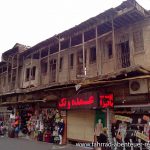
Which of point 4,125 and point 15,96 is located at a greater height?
point 15,96

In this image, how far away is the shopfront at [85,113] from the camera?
506 inches

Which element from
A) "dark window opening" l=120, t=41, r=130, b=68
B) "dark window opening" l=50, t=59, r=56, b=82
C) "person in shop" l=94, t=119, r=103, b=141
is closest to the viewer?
"person in shop" l=94, t=119, r=103, b=141

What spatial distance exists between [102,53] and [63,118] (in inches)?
199

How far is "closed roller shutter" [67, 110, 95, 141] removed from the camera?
1400 cm

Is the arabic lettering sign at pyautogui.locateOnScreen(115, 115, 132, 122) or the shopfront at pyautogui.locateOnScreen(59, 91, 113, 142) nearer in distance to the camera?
the arabic lettering sign at pyautogui.locateOnScreen(115, 115, 132, 122)

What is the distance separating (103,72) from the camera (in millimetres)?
15312

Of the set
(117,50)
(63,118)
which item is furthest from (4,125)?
(117,50)

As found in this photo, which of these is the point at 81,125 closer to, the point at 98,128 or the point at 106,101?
the point at 98,128

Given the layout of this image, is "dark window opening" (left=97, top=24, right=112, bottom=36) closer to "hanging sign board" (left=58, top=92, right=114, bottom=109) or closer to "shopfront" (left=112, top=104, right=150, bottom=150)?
"hanging sign board" (left=58, top=92, right=114, bottom=109)

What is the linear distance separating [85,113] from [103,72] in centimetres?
287

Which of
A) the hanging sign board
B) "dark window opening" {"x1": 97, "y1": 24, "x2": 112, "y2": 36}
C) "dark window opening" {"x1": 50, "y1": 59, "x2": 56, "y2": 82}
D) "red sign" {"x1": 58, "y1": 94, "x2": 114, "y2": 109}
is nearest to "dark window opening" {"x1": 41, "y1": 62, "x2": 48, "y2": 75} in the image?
"dark window opening" {"x1": 50, "y1": 59, "x2": 56, "y2": 82}

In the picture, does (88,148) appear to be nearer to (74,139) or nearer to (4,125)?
(74,139)

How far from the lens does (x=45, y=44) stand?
59.4 ft

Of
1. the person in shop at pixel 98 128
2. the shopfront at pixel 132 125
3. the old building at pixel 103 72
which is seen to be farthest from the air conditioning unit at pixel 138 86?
the person in shop at pixel 98 128
